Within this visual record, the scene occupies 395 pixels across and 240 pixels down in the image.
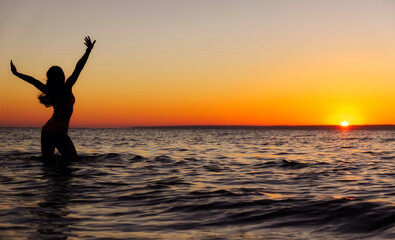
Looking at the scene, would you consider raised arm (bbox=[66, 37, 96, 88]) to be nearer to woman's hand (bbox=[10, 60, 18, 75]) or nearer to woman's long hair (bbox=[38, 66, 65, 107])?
woman's long hair (bbox=[38, 66, 65, 107])

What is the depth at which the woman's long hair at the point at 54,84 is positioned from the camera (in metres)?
8.66

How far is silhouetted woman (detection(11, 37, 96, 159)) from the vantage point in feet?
27.9

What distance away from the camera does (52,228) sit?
14.7 ft

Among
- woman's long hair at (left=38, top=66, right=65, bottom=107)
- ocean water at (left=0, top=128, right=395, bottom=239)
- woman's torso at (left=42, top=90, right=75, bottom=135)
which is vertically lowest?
ocean water at (left=0, top=128, right=395, bottom=239)

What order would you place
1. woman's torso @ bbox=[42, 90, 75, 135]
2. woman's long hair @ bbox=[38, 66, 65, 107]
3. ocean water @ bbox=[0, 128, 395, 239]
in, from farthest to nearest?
woman's torso @ bbox=[42, 90, 75, 135] → woman's long hair @ bbox=[38, 66, 65, 107] → ocean water @ bbox=[0, 128, 395, 239]

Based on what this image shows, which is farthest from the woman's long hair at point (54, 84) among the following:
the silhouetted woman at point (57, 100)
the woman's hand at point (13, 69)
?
the woman's hand at point (13, 69)

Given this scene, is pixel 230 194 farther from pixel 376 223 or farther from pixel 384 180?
pixel 384 180

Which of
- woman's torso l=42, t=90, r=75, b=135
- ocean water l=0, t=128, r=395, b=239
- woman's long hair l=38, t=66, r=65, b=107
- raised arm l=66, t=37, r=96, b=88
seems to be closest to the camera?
ocean water l=0, t=128, r=395, b=239

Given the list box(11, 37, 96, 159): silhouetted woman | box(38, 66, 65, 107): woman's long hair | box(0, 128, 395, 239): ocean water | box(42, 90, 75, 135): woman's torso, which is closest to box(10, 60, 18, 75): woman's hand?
box(11, 37, 96, 159): silhouetted woman

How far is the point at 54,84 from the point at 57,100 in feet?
1.23

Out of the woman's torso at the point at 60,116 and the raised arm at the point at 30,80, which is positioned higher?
the raised arm at the point at 30,80

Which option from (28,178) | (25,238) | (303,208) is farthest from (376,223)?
(28,178)

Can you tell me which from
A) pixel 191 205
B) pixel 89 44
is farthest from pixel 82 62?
pixel 191 205

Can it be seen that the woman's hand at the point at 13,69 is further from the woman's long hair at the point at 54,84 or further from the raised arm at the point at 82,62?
the raised arm at the point at 82,62
